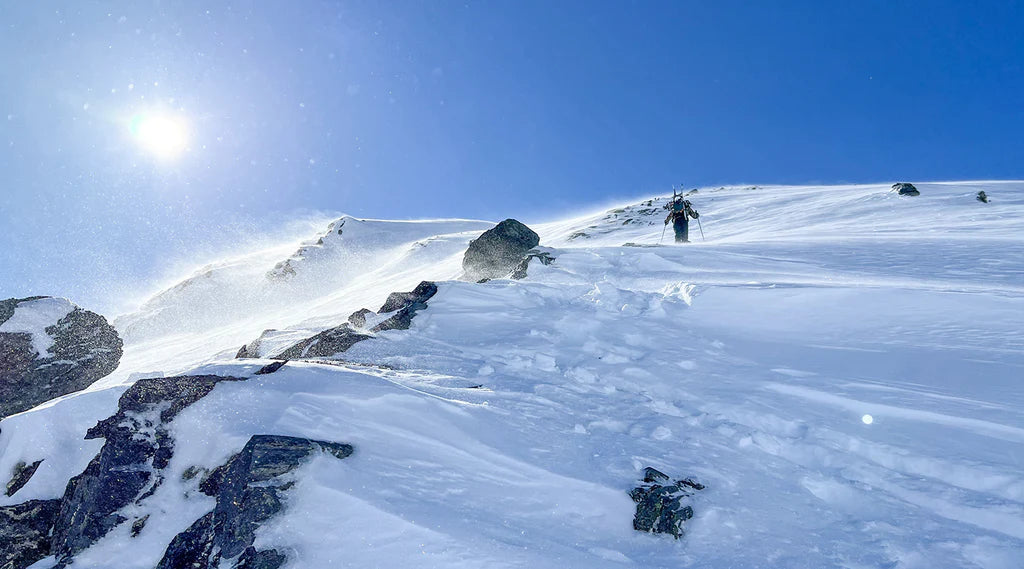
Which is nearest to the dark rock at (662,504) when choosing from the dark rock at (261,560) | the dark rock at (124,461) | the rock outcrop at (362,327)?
the dark rock at (261,560)

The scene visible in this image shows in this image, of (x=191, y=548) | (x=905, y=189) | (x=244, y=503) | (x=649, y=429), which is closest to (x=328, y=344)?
(x=191, y=548)

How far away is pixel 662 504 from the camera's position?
4.75 metres

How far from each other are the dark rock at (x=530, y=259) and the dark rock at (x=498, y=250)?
1.88m

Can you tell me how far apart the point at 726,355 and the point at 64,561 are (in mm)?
8408

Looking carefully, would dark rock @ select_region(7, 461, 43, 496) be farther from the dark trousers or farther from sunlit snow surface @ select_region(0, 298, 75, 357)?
the dark trousers

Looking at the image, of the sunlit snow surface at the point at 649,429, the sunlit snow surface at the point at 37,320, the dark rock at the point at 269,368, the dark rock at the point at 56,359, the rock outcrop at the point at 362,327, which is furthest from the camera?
the sunlit snow surface at the point at 37,320

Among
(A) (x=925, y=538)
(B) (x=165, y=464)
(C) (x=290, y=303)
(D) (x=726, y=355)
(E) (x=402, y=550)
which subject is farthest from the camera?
(C) (x=290, y=303)

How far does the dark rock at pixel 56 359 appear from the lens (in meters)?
10.3

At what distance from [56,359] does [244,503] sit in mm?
10142

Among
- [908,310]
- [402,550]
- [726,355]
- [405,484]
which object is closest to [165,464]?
[405,484]

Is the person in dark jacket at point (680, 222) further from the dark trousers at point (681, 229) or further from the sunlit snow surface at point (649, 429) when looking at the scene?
the sunlit snow surface at point (649, 429)

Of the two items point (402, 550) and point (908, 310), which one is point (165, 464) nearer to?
point (402, 550)

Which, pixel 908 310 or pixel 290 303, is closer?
pixel 908 310

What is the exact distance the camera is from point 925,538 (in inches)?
167
